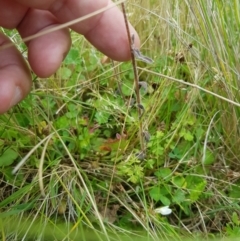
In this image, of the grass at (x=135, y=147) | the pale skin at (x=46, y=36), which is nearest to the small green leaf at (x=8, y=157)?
the grass at (x=135, y=147)

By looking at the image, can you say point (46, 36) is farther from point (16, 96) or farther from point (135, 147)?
point (135, 147)

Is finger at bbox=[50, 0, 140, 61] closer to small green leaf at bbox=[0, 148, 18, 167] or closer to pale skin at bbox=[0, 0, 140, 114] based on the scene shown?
pale skin at bbox=[0, 0, 140, 114]

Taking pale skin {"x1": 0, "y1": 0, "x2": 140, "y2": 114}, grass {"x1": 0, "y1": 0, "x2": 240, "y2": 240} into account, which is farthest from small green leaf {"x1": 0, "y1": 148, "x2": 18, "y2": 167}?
pale skin {"x1": 0, "y1": 0, "x2": 140, "y2": 114}

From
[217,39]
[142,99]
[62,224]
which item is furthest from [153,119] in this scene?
[62,224]

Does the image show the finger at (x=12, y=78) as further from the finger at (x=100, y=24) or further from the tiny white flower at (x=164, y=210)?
the tiny white flower at (x=164, y=210)

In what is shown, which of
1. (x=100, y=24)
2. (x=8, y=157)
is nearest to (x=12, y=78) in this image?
(x=100, y=24)

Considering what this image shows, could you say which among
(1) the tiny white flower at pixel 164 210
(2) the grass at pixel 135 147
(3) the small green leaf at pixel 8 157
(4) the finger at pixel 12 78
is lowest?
(1) the tiny white flower at pixel 164 210

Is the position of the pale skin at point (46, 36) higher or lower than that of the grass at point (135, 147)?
higher
